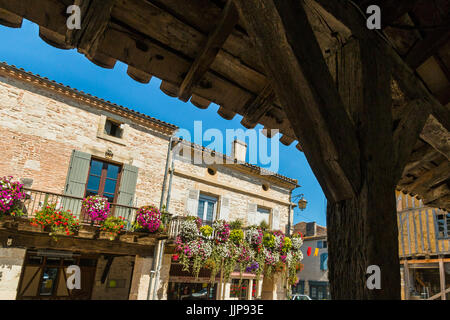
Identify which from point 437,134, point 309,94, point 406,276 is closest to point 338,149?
point 309,94

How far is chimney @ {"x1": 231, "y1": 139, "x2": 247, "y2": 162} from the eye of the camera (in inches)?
582

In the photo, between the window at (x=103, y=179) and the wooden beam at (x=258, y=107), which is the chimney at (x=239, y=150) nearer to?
the window at (x=103, y=179)

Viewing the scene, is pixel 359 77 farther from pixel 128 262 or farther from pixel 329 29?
pixel 128 262

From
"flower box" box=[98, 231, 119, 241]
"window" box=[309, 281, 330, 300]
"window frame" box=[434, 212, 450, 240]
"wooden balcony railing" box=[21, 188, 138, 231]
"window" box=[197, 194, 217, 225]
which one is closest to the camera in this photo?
"wooden balcony railing" box=[21, 188, 138, 231]

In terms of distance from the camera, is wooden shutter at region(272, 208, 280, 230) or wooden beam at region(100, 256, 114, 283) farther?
wooden shutter at region(272, 208, 280, 230)

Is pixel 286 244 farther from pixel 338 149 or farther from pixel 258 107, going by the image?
pixel 338 149

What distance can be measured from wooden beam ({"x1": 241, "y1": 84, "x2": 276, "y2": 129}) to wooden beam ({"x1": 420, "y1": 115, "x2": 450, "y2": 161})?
1.09 metres

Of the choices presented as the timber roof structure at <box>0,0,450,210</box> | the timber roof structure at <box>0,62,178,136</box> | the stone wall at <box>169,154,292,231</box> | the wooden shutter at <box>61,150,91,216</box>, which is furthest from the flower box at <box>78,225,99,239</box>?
the timber roof structure at <box>0,0,450,210</box>

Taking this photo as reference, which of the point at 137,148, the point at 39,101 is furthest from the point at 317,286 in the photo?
the point at 39,101

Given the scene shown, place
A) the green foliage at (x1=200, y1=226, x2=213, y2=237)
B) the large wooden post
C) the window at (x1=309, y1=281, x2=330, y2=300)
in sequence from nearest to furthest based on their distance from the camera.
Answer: the large wooden post
the green foliage at (x1=200, y1=226, x2=213, y2=237)
the window at (x1=309, y1=281, x2=330, y2=300)

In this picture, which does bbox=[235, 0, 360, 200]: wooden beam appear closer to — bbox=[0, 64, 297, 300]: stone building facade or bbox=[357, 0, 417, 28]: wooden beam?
bbox=[357, 0, 417, 28]: wooden beam

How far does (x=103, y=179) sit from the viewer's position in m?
10.8

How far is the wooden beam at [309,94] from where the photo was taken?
1171 millimetres

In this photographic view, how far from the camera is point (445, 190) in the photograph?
3582 millimetres
